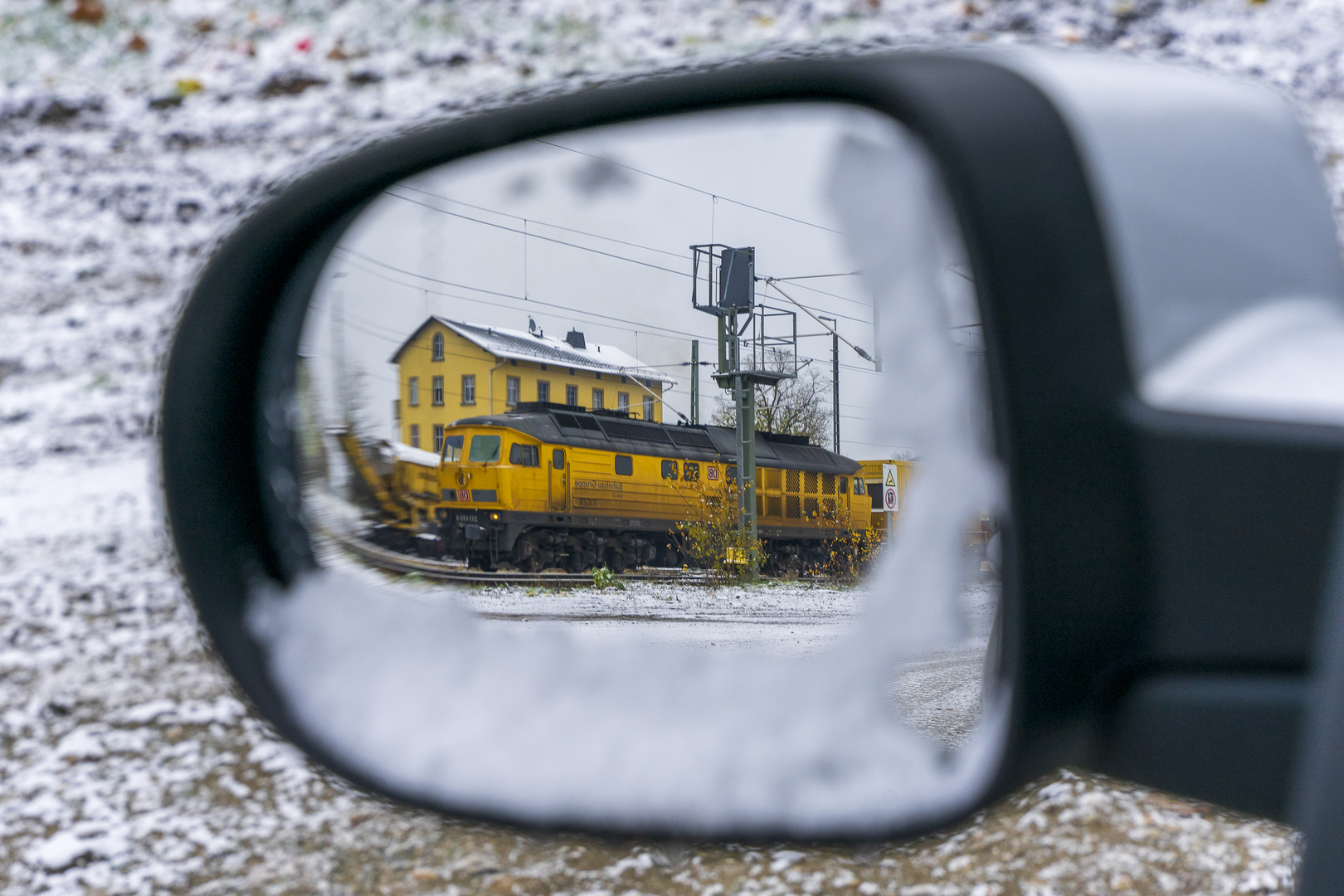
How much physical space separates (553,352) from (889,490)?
0.37 metres

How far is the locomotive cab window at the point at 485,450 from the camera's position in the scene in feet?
3.33

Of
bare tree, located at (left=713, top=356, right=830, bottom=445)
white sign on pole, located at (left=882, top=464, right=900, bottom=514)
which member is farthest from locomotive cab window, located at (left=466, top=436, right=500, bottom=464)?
white sign on pole, located at (left=882, top=464, right=900, bottom=514)

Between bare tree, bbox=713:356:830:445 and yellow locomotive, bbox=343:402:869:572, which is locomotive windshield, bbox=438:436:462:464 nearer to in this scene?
yellow locomotive, bbox=343:402:869:572

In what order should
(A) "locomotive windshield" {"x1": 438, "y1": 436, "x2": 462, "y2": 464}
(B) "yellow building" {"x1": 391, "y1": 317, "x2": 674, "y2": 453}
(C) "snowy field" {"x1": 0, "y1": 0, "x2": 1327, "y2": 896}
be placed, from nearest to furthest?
1. (B) "yellow building" {"x1": 391, "y1": 317, "x2": 674, "y2": 453}
2. (A) "locomotive windshield" {"x1": 438, "y1": 436, "x2": 462, "y2": 464}
3. (C) "snowy field" {"x1": 0, "y1": 0, "x2": 1327, "y2": 896}

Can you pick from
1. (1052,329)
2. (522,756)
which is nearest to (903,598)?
(1052,329)

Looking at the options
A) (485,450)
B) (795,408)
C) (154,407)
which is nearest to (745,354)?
(795,408)

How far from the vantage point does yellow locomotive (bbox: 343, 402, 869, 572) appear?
85 cm

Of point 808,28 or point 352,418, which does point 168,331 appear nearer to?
point 352,418

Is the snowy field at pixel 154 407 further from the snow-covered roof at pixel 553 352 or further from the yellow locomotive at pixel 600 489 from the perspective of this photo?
the snow-covered roof at pixel 553 352

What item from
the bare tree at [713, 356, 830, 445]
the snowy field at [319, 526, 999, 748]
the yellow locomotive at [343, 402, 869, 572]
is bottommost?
the snowy field at [319, 526, 999, 748]

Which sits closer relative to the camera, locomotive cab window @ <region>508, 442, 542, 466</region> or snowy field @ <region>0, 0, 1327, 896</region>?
locomotive cab window @ <region>508, 442, 542, 466</region>

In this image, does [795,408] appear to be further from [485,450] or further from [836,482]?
[485,450]

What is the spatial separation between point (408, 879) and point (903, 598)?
8.37 ft

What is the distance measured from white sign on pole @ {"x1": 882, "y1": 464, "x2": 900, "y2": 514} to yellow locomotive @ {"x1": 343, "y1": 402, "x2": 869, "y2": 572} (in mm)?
19
